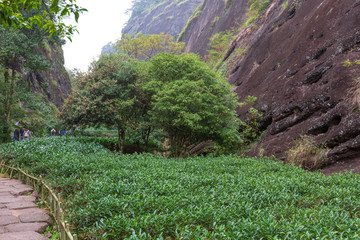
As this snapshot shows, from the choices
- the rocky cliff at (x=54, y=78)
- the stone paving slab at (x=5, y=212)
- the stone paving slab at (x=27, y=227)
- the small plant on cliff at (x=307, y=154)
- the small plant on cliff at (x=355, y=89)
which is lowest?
the stone paving slab at (x=27, y=227)

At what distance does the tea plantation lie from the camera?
3168mm

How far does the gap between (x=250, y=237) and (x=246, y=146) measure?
9.47 meters

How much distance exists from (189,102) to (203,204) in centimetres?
724

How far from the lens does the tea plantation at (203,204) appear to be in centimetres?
317

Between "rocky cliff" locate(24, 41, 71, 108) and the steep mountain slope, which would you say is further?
the steep mountain slope

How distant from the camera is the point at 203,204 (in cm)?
409

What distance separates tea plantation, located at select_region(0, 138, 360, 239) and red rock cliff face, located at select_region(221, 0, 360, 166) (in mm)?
2172

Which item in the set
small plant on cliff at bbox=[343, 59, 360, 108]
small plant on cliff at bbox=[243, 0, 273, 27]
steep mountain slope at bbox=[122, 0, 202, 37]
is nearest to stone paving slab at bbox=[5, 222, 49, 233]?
small plant on cliff at bbox=[343, 59, 360, 108]

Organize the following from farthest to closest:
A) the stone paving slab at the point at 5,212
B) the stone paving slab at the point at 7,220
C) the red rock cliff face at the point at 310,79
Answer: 1. the red rock cliff face at the point at 310,79
2. the stone paving slab at the point at 5,212
3. the stone paving slab at the point at 7,220

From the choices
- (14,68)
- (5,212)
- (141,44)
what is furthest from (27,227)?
(141,44)

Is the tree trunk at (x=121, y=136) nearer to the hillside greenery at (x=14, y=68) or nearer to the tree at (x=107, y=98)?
the tree at (x=107, y=98)

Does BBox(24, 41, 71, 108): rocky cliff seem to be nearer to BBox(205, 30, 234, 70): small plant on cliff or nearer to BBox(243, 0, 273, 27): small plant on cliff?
BBox(205, 30, 234, 70): small plant on cliff

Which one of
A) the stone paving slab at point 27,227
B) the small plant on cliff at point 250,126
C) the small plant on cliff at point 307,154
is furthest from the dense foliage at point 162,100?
the stone paving slab at point 27,227

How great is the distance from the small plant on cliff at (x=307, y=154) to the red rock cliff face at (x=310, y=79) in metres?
0.25
